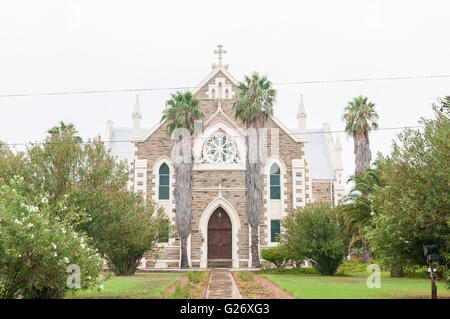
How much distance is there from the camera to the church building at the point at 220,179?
106 ft

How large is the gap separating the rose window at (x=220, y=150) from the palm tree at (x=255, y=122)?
6.80 ft

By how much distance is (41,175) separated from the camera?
15.8m

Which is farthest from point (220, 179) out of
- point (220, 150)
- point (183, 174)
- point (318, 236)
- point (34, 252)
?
point (34, 252)

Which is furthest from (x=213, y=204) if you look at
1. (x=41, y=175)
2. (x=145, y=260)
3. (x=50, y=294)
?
(x=50, y=294)

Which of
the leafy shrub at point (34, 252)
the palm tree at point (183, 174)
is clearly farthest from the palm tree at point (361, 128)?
the leafy shrub at point (34, 252)

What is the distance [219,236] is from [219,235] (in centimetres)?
6

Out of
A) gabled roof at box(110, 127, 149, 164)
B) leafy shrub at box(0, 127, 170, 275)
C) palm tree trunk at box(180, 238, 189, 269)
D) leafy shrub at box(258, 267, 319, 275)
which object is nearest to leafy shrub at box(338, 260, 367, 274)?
leafy shrub at box(258, 267, 319, 275)

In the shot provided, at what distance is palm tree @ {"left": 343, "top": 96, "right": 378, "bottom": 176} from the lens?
110 ft

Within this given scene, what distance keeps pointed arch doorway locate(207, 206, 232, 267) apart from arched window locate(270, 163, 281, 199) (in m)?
3.31

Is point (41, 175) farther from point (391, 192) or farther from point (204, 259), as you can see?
point (204, 259)

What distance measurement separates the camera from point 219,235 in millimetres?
33094

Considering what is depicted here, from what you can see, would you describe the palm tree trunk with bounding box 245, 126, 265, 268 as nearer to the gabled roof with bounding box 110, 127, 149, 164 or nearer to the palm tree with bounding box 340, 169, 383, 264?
the palm tree with bounding box 340, 169, 383, 264

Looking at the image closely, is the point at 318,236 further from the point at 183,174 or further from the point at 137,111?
the point at 137,111

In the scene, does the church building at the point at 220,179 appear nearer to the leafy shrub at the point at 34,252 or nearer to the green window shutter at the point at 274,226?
the green window shutter at the point at 274,226
